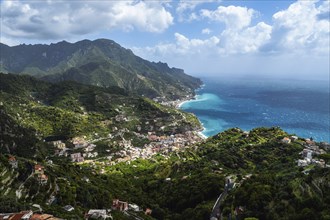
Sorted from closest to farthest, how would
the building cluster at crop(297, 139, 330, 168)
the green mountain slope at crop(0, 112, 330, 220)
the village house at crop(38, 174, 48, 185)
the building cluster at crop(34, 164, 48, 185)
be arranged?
the green mountain slope at crop(0, 112, 330, 220), the village house at crop(38, 174, 48, 185), the building cluster at crop(34, 164, 48, 185), the building cluster at crop(297, 139, 330, 168)

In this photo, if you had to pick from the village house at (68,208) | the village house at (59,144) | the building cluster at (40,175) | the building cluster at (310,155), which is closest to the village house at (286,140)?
the building cluster at (310,155)

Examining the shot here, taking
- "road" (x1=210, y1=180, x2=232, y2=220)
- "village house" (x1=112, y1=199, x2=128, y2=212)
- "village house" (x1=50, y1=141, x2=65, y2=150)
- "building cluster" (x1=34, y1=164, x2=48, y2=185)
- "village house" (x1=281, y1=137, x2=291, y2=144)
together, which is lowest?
"village house" (x1=50, y1=141, x2=65, y2=150)

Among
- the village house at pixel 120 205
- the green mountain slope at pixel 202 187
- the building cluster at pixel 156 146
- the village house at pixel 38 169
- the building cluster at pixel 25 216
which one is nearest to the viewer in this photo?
the building cluster at pixel 25 216

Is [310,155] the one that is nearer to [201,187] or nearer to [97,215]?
[201,187]

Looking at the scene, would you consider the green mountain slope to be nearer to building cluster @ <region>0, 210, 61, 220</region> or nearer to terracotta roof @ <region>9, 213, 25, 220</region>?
building cluster @ <region>0, 210, 61, 220</region>

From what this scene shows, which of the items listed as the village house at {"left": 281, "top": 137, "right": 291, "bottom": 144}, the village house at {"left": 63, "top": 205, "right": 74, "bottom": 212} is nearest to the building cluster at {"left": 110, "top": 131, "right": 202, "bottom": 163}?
the village house at {"left": 281, "top": 137, "right": 291, "bottom": 144}

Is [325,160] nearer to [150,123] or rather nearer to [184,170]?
[184,170]

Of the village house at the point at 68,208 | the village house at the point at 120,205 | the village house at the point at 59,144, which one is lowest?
the village house at the point at 59,144

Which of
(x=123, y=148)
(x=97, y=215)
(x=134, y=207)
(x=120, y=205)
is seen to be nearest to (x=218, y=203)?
(x=134, y=207)

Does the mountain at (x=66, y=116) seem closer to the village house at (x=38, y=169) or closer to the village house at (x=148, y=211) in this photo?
the village house at (x=38, y=169)
